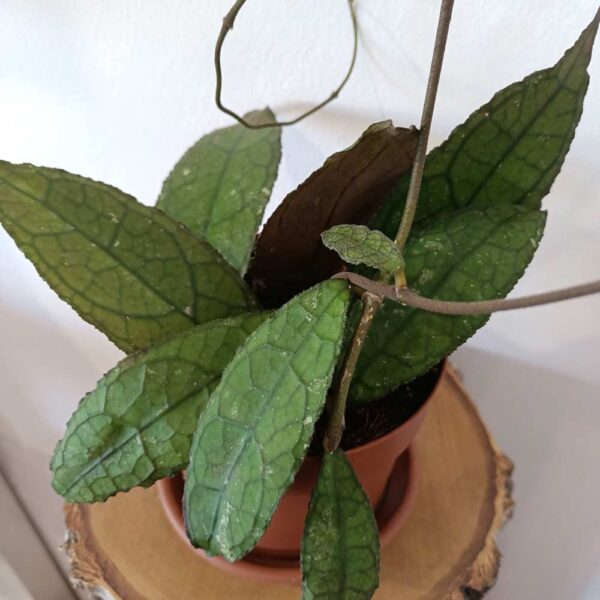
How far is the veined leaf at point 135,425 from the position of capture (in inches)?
19.1

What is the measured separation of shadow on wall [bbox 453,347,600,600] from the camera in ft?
2.79

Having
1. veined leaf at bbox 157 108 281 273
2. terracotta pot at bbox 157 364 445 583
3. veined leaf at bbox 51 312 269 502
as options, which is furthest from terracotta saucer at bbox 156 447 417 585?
veined leaf at bbox 157 108 281 273

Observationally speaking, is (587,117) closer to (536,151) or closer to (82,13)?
(536,151)

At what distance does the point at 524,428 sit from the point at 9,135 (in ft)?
2.46

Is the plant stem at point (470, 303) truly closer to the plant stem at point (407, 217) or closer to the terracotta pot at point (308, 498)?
the plant stem at point (407, 217)

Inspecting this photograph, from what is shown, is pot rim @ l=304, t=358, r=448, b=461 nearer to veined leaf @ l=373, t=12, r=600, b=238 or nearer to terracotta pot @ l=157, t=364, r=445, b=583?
terracotta pot @ l=157, t=364, r=445, b=583

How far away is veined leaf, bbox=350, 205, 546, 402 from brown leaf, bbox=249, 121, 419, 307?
6cm

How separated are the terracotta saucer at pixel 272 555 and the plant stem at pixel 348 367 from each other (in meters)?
0.19

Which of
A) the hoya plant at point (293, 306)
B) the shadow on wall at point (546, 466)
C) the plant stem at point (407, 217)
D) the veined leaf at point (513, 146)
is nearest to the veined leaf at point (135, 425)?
the hoya plant at point (293, 306)

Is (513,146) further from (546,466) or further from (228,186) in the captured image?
(546,466)

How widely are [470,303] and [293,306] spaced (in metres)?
0.12

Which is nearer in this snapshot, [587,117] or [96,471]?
[96,471]

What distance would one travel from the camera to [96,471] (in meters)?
0.49

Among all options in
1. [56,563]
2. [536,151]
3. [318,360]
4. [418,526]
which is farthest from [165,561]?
[56,563]
